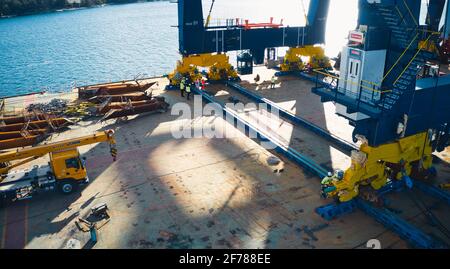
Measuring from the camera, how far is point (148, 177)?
1556 centimetres

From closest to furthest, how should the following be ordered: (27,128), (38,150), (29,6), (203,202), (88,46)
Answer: (203,202), (38,150), (27,128), (88,46), (29,6)

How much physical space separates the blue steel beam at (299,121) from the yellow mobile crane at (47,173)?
12.1 m

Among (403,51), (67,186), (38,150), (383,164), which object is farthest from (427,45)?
(38,150)

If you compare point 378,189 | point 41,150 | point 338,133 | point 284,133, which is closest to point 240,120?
point 284,133

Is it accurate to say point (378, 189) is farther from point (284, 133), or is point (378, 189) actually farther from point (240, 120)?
point (240, 120)

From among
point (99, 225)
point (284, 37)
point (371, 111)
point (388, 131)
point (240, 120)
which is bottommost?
point (99, 225)

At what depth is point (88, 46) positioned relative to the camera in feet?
Result: 205

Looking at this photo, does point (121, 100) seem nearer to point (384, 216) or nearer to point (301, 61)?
point (301, 61)

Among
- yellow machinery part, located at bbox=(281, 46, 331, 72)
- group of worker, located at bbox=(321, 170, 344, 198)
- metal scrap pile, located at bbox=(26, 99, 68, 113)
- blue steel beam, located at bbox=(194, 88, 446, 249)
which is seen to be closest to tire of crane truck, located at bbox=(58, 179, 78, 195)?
blue steel beam, located at bbox=(194, 88, 446, 249)

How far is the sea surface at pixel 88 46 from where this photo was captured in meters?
44.2

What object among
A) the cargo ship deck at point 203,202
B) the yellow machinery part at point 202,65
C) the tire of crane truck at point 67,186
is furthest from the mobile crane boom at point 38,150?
the yellow machinery part at point 202,65

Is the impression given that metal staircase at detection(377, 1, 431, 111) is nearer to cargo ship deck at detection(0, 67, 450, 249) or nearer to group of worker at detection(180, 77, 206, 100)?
cargo ship deck at detection(0, 67, 450, 249)

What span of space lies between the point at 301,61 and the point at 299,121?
12922mm
